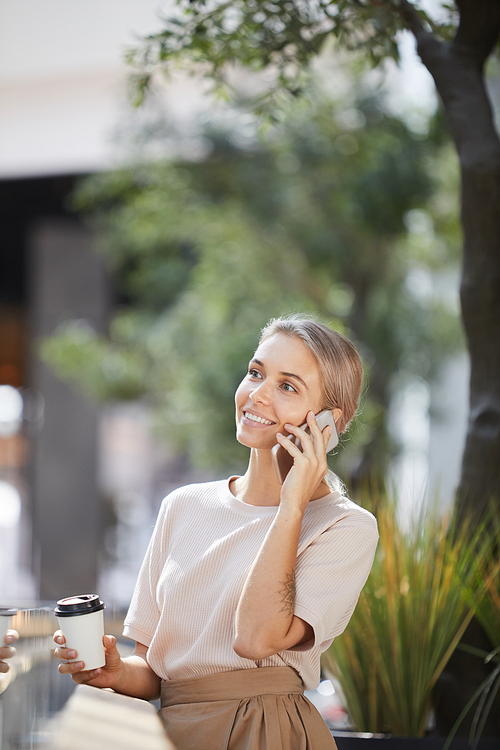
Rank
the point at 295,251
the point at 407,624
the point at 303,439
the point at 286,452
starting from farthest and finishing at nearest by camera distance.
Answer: the point at 295,251 < the point at 407,624 < the point at 286,452 < the point at 303,439

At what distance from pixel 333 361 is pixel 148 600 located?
0.61 meters

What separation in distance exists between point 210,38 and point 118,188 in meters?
3.29

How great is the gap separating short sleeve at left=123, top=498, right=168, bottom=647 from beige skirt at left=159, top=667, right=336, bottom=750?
0.14 meters

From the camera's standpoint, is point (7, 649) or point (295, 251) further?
point (295, 251)

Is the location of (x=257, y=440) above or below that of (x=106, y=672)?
above

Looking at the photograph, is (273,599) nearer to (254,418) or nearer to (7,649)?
(254,418)

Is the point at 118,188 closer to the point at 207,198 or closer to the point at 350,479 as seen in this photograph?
the point at 207,198

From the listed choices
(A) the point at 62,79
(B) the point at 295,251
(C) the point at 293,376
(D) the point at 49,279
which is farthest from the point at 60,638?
(D) the point at 49,279

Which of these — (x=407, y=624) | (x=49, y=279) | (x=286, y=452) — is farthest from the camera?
(x=49, y=279)

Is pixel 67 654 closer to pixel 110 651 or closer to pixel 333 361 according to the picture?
pixel 110 651

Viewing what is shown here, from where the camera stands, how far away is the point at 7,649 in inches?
54.8

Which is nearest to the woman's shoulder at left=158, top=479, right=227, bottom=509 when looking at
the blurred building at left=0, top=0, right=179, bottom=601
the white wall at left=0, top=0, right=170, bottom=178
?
the white wall at left=0, top=0, right=170, bottom=178

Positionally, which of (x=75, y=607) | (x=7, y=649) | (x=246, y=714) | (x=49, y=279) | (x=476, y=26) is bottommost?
(x=246, y=714)

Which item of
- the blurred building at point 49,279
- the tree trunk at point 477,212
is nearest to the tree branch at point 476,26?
the tree trunk at point 477,212
